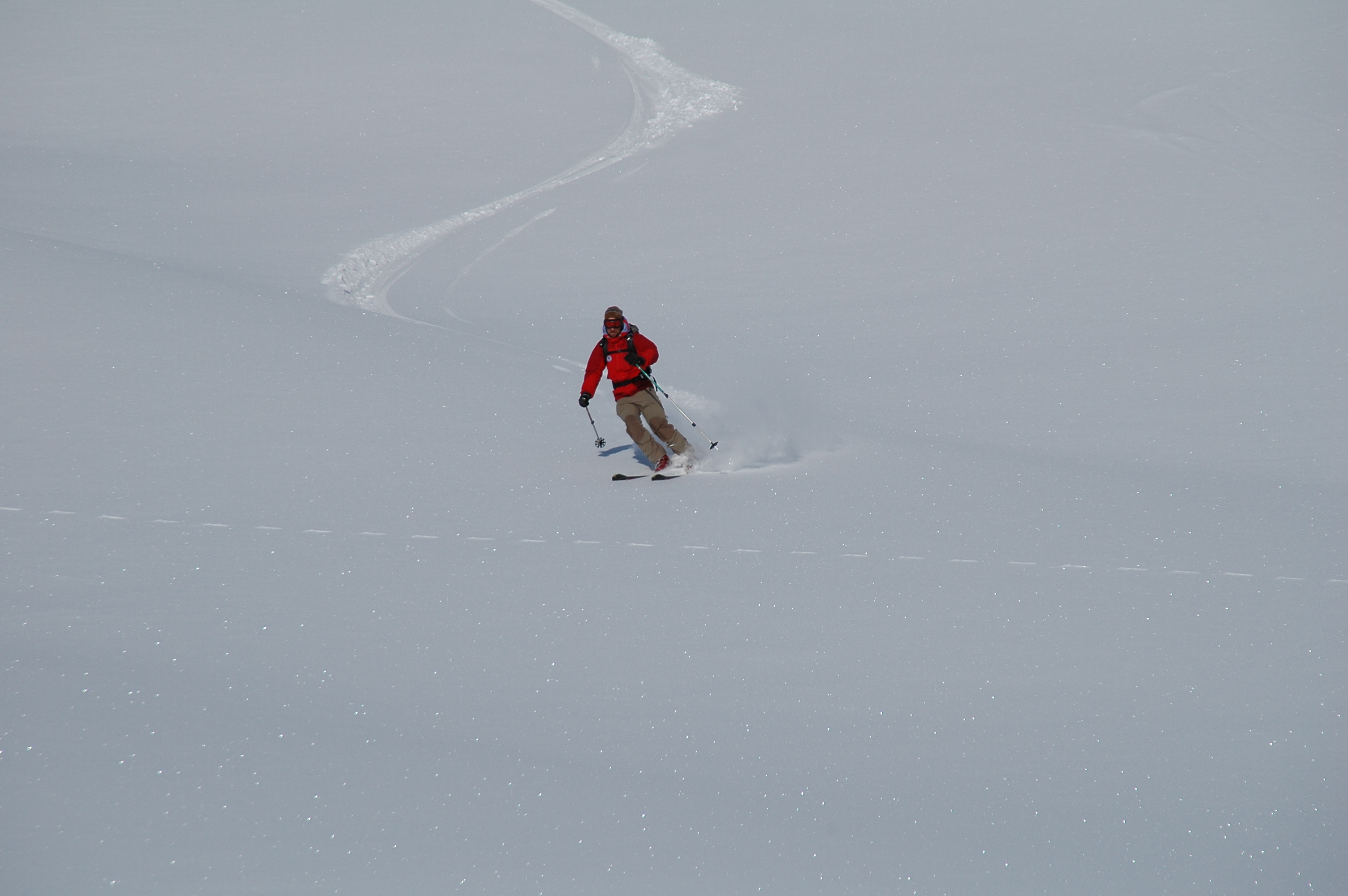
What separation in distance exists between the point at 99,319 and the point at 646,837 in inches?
297

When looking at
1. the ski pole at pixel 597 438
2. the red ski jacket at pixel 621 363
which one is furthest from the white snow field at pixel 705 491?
the red ski jacket at pixel 621 363

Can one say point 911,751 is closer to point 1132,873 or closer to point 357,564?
point 1132,873

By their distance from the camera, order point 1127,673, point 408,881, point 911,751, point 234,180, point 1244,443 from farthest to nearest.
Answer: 1. point 234,180
2. point 1244,443
3. point 1127,673
4. point 911,751
5. point 408,881

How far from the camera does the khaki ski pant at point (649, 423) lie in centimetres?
802

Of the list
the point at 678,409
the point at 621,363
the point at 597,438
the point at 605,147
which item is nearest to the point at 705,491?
the point at 678,409

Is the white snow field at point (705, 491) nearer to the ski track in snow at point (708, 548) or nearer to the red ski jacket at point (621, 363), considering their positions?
the ski track in snow at point (708, 548)

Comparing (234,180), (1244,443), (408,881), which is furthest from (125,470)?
(234,180)

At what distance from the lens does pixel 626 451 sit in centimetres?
865

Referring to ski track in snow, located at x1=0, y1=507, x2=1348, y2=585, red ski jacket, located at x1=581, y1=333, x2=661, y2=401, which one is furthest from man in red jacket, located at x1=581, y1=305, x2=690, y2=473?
ski track in snow, located at x1=0, y1=507, x2=1348, y2=585

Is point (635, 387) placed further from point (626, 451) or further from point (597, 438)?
point (626, 451)

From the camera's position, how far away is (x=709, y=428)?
9031mm

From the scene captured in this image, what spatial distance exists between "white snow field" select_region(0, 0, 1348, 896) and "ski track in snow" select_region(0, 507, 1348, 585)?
0.13 ft

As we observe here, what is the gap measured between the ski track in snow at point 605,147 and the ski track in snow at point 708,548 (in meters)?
6.04

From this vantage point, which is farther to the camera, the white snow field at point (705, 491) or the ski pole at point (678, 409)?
the ski pole at point (678, 409)
